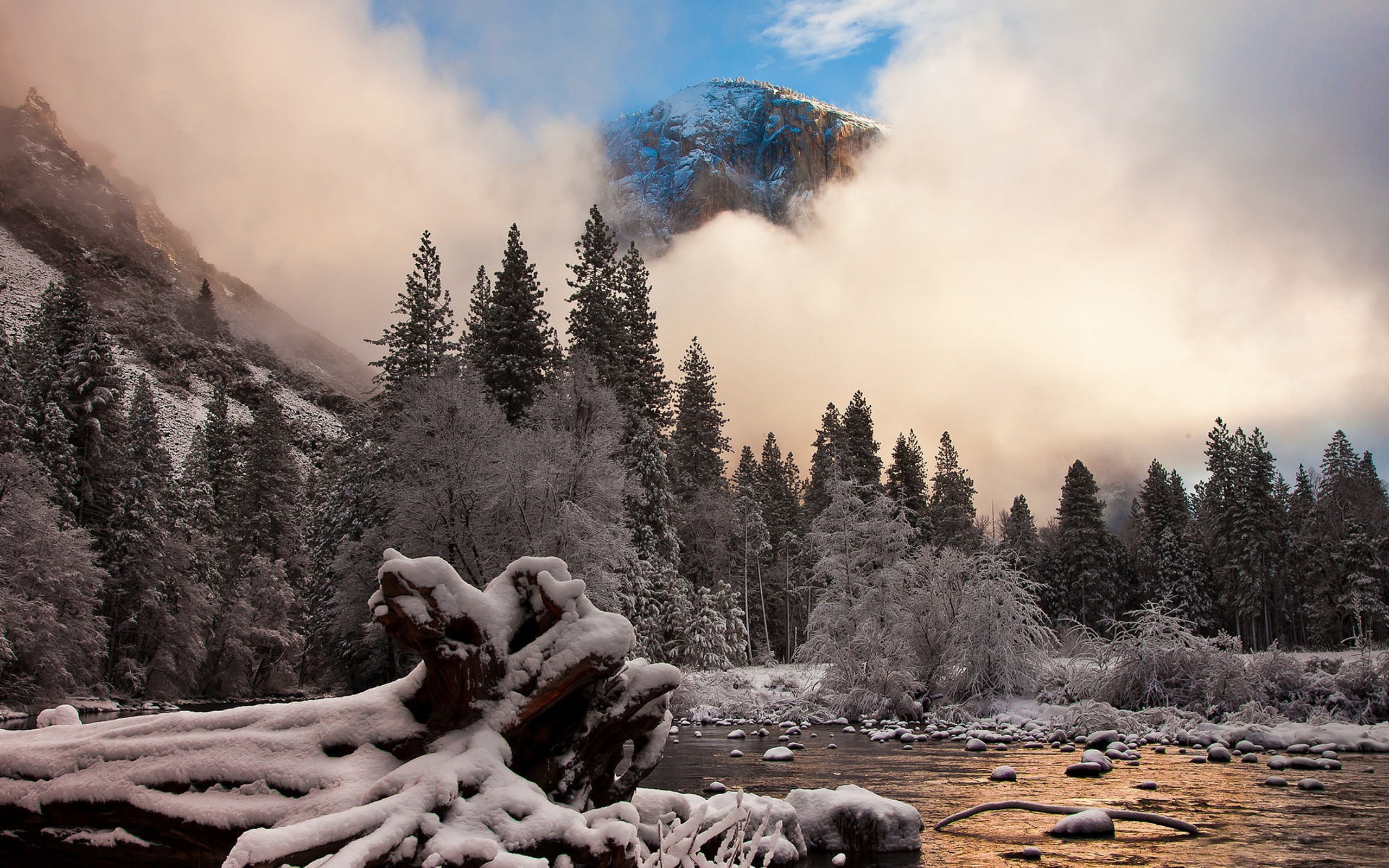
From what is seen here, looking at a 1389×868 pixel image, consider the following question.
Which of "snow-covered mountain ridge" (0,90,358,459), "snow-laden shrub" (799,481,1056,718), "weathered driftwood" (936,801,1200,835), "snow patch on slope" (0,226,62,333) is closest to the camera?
"weathered driftwood" (936,801,1200,835)

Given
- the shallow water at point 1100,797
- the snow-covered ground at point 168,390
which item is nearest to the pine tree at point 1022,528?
the shallow water at point 1100,797

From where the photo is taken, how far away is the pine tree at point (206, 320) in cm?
13690

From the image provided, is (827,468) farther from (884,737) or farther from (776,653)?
(884,737)

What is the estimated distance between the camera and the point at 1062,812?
10141 millimetres

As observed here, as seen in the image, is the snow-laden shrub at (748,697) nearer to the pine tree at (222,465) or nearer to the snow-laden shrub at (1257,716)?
the snow-laden shrub at (1257,716)

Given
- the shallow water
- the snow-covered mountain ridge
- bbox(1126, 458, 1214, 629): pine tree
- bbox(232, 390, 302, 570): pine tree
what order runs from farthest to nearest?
the snow-covered mountain ridge → bbox(1126, 458, 1214, 629): pine tree → bbox(232, 390, 302, 570): pine tree → the shallow water

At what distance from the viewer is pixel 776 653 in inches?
2308

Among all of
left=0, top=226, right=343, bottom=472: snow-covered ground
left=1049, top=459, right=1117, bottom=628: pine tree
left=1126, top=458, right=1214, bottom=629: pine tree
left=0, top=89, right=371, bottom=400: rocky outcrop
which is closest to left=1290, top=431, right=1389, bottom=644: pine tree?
left=1126, top=458, right=1214, bottom=629: pine tree

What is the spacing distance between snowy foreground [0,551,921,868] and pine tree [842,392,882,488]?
45.8 meters

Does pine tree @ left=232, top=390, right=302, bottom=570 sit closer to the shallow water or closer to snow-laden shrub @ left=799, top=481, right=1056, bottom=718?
snow-laden shrub @ left=799, top=481, right=1056, bottom=718

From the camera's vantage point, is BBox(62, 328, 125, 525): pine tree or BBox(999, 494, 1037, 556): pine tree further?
BBox(999, 494, 1037, 556): pine tree

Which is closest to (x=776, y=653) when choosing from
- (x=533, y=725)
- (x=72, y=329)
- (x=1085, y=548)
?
(x=1085, y=548)

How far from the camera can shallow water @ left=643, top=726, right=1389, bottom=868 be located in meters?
8.14

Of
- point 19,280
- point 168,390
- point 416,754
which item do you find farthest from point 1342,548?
point 19,280
